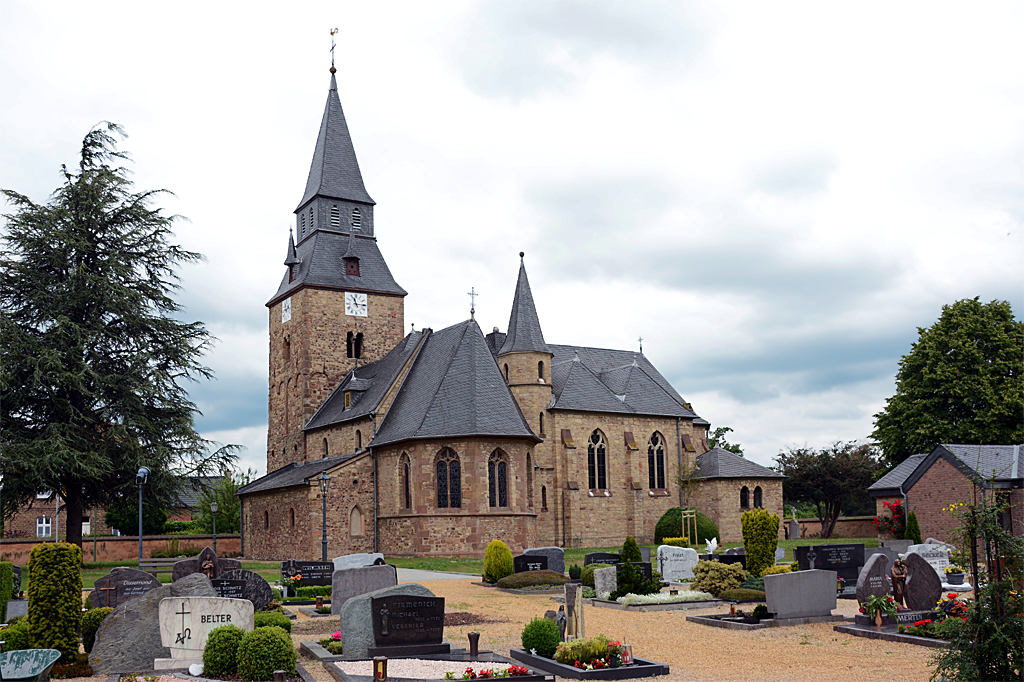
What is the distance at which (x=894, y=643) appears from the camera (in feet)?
48.8

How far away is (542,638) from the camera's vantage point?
13117 mm

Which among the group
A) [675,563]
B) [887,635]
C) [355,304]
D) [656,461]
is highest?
[355,304]

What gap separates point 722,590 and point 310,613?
33.1ft

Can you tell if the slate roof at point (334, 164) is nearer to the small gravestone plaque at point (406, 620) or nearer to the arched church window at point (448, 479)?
the arched church window at point (448, 479)

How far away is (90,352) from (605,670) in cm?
2773

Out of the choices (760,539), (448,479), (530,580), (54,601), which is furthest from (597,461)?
(54,601)

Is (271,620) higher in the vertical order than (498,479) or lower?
lower

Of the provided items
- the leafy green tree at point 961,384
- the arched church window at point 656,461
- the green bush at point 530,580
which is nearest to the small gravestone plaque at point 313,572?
the green bush at point 530,580

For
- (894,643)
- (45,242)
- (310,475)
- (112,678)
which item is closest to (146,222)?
(45,242)

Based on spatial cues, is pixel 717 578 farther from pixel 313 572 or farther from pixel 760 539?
pixel 313 572

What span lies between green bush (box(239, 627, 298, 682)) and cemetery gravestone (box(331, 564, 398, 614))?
6.11m

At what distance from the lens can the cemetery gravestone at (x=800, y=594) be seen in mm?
17125

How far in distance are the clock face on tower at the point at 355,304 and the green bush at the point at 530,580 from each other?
89.3ft

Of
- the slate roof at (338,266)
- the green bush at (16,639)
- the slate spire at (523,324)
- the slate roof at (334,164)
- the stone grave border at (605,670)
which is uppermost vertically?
the slate roof at (334,164)
